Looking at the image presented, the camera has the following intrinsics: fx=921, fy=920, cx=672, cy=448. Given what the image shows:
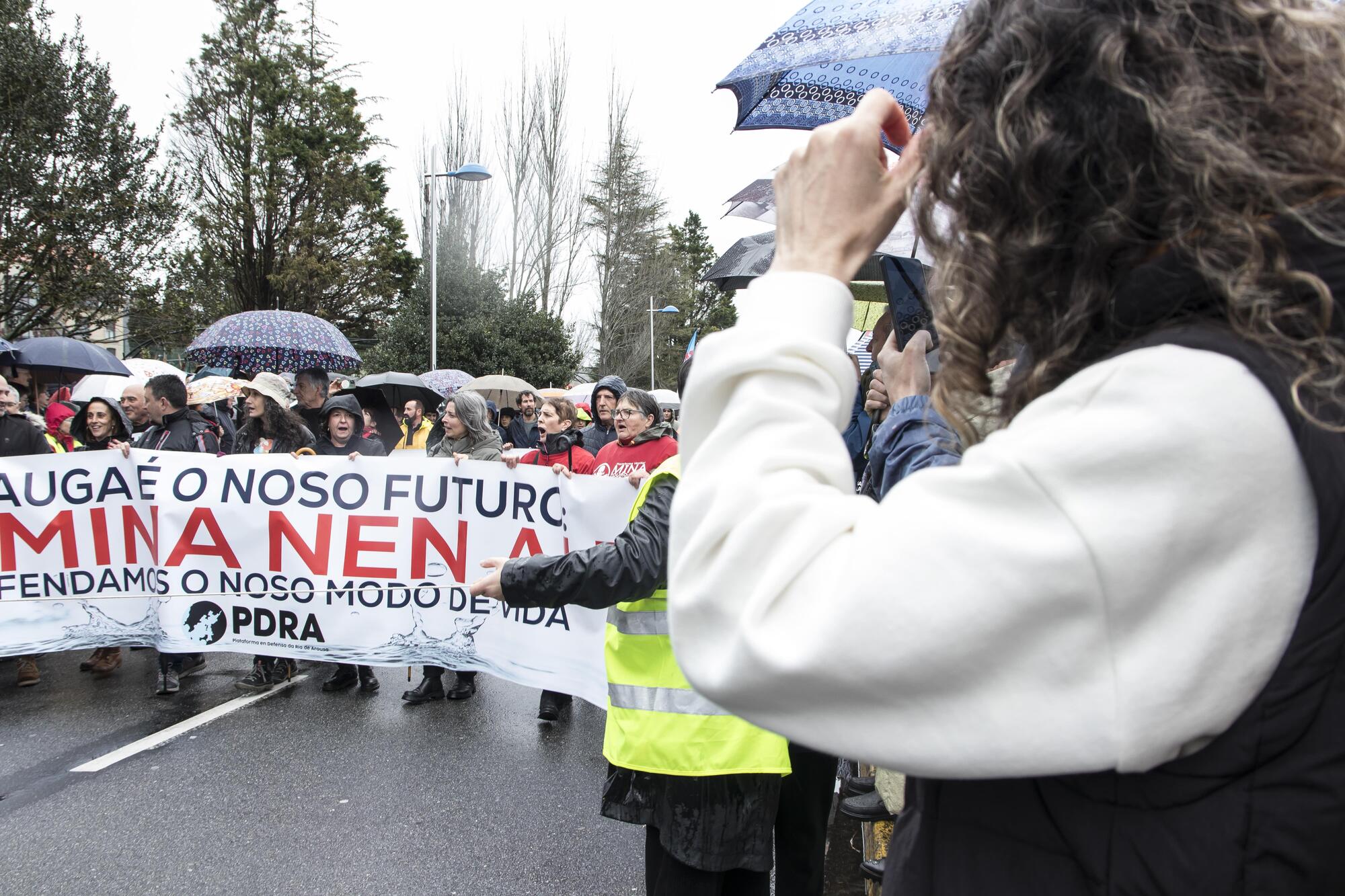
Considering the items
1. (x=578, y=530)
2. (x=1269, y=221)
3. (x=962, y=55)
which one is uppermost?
(x=962, y=55)

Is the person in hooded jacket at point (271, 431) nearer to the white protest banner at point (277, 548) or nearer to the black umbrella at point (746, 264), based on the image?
the white protest banner at point (277, 548)

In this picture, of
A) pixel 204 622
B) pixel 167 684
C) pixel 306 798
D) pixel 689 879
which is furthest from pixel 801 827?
pixel 167 684

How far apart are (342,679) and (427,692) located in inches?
26.7

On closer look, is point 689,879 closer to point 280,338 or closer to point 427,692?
point 427,692

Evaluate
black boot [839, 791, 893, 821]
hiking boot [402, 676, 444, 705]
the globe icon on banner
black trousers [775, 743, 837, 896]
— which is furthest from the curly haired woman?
hiking boot [402, 676, 444, 705]

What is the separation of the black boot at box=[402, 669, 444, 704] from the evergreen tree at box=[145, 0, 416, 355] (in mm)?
22970

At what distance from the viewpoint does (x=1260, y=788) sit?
70 centimetres

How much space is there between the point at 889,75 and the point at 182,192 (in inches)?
936

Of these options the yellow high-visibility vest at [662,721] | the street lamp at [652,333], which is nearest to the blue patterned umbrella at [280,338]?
the yellow high-visibility vest at [662,721]

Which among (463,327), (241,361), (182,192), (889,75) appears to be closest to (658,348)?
(463,327)

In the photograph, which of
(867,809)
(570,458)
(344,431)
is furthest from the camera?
(570,458)

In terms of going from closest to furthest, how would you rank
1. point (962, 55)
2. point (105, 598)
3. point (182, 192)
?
1. point (962, 55)
2. point (105, 598)
3. point (182, 192)

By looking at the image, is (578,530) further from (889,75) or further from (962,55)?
(962,55)

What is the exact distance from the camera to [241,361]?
12.9 m
